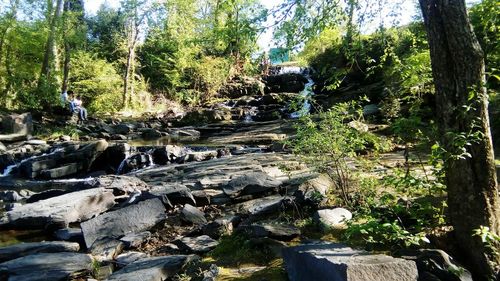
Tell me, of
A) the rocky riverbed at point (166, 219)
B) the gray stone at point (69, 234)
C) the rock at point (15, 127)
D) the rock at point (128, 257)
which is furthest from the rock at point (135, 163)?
the rock at point (128, 257)

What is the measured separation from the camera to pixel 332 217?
478cm

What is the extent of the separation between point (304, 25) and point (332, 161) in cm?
180

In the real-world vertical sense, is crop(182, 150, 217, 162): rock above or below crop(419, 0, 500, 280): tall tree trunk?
below

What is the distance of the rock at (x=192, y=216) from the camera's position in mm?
6230

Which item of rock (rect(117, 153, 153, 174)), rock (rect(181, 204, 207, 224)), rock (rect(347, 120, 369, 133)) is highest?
rock (rect(347, 120, 369, 133))

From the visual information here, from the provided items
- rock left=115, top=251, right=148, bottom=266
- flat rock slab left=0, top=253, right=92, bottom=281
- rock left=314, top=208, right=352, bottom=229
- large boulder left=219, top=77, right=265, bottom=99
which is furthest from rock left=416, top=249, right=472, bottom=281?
→ large boulder left=219, top=77, right=265, bottom=99

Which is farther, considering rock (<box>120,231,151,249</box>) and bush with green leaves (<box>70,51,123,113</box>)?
bush with green leaves (<box>70,51,123,113</box>)

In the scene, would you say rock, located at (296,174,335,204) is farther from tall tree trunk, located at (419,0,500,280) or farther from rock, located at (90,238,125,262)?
rock, located at (90,238,125,262)

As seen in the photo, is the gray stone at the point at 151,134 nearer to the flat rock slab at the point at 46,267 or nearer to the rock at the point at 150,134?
the rock at the point at 150,134

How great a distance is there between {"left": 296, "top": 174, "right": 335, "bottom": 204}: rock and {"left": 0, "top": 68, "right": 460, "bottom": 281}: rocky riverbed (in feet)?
0.07

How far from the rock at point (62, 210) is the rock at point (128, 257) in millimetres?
2149

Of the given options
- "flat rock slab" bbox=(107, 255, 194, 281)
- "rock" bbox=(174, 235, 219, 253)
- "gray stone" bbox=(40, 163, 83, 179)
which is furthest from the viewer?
"gray stone" bbox=(40, 163, 83, 179)

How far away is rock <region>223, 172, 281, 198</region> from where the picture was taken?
7137 mm

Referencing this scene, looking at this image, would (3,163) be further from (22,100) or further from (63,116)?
(22,100)
